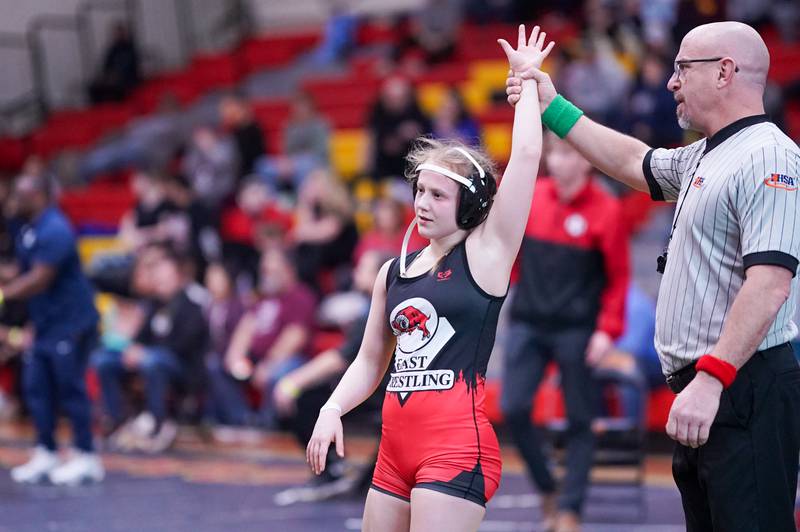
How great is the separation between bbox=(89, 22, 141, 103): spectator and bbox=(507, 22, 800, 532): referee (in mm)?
14045

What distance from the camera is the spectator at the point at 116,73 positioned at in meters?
16.2

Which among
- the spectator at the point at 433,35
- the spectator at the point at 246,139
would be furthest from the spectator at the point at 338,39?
the spectator at the point at 246,139

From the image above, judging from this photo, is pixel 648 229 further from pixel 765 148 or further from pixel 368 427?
pixel 765 148

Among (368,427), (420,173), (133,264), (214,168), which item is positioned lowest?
(368,427)

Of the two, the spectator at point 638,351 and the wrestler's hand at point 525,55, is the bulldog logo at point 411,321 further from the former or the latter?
the spectator at point 638,351

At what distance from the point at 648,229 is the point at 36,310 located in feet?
16.2

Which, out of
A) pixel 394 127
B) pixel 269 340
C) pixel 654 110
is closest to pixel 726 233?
pixel 269 340

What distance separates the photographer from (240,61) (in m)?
15.0

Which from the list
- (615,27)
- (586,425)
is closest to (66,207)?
(615,27)

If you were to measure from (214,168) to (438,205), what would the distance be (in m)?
8.77

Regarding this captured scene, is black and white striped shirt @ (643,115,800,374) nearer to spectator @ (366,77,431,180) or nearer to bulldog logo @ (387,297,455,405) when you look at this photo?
bulldog logo @ (387,297,455,405)

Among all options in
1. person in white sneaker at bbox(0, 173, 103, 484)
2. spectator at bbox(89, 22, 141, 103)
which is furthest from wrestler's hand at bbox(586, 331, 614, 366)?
spectator at bbox(89, 22, 141, 103)

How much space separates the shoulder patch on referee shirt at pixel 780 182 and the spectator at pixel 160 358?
695 centimetres

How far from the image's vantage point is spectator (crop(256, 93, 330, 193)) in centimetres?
1141
